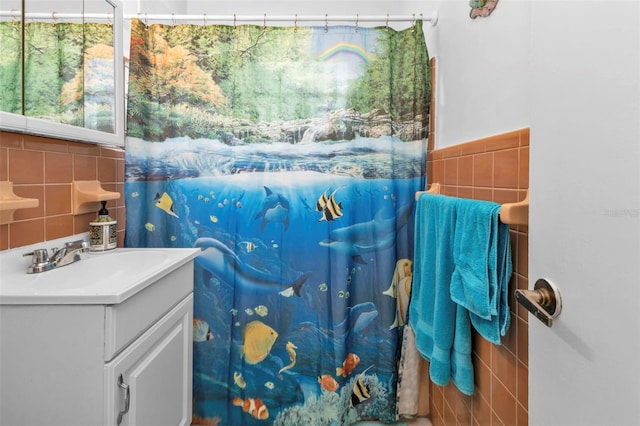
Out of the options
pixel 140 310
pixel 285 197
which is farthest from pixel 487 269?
pixel 140 310

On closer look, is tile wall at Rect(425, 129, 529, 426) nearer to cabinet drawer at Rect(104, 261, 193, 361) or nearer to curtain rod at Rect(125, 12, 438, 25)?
curtain rod at Rect(125, 12, 438, 25)

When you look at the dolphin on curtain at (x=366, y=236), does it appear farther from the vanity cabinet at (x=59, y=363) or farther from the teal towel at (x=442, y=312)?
the vanity cabinet at (x=59, y=363)

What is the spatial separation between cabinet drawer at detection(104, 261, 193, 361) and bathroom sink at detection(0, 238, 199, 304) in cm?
4

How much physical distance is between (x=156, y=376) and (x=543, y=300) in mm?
1189

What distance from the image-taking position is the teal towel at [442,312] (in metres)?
1.13

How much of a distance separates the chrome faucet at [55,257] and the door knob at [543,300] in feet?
4.71

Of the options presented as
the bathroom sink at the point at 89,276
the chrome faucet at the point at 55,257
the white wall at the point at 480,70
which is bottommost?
the bathroom sink at the point at 89,276

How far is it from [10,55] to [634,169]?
64.0 inches

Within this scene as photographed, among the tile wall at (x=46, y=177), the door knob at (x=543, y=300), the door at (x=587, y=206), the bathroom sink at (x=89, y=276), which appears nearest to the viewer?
the door at (x=587, y=206)

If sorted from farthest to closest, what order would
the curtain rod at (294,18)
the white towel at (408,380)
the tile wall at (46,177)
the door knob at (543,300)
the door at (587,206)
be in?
the white towel at (408,380)
the curtain rod at (294,18)
the tile wall at (46,177)
the door knob at (543,300)
the door at (587,206)

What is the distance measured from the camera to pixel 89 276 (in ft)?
3.83

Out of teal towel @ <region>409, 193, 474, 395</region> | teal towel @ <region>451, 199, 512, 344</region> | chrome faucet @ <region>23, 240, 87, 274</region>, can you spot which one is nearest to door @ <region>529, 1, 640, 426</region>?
teal towel @ <region>451, 199, 512, 344</region>

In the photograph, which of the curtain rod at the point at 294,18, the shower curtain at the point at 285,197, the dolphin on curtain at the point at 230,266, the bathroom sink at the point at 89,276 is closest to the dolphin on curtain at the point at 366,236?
the shower curtain at the point at 285,197

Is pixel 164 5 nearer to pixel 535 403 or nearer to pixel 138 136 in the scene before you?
pixel 138 136
